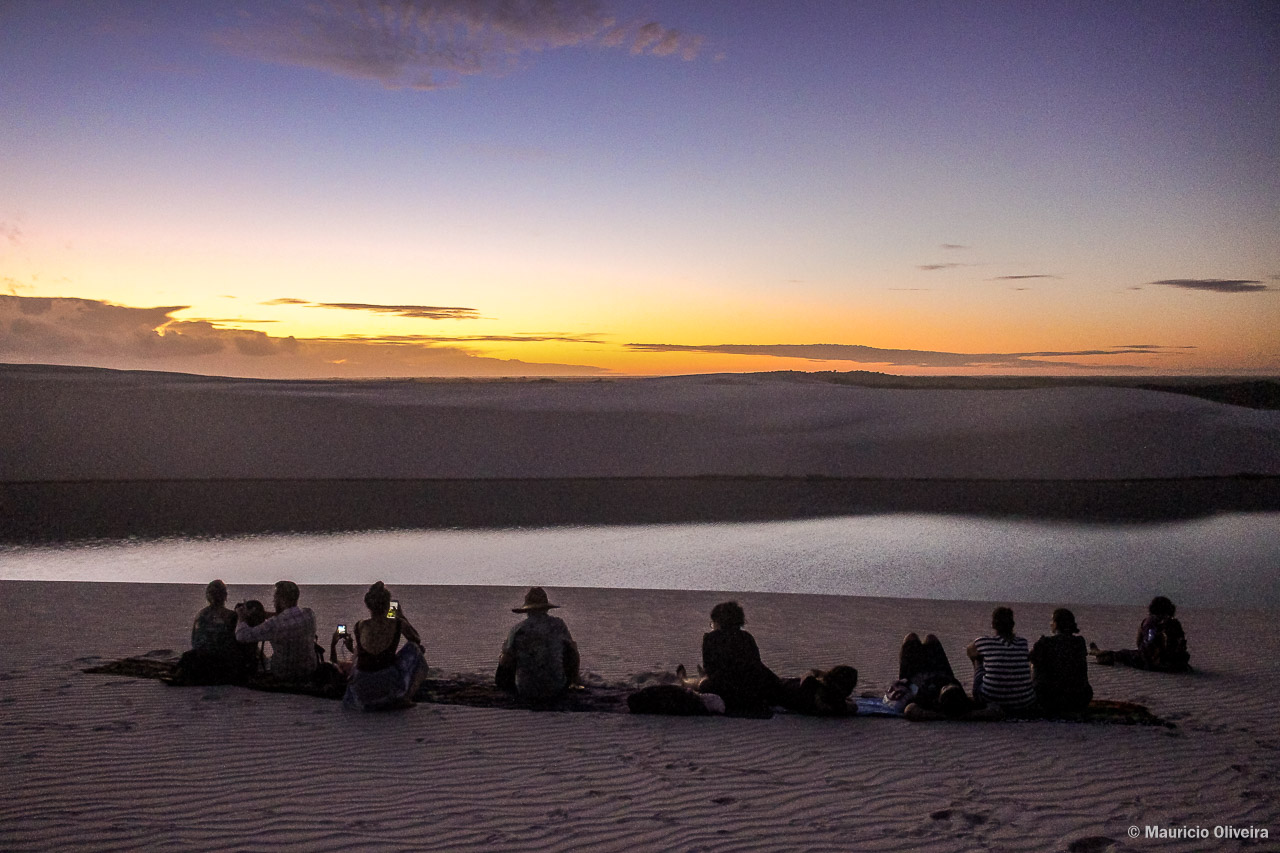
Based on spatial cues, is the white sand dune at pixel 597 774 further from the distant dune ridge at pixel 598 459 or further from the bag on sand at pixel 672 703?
the distant dune ridge at pixel 598 459

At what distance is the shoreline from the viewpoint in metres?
18.2

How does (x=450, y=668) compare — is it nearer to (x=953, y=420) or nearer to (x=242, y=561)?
(x=242, y=561)

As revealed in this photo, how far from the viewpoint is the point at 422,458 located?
1246 inches

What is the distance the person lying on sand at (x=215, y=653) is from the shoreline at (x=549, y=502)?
10.8 m

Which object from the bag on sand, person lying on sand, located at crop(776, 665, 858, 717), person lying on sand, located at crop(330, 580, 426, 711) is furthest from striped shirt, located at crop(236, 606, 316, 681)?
person lying on sand, located at crop(776, 665, 858, 717)

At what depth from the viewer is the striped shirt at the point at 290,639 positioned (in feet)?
20.6

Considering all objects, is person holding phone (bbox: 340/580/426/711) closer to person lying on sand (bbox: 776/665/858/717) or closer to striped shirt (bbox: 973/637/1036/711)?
person lying on sand (bbox: 776/665/858/717)

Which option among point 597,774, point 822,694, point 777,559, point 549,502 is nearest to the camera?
point 597,774

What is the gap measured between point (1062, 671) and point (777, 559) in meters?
7.77

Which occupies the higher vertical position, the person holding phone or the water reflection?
the water reflection

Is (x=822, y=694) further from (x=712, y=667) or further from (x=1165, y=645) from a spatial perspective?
(x=1165, y=645)

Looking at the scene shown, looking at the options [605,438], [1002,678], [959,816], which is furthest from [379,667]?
[605,438]

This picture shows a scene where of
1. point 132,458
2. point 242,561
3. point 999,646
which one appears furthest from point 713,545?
point 132,458

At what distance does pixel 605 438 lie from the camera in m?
35.6
